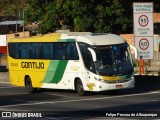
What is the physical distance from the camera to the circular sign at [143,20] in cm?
3225

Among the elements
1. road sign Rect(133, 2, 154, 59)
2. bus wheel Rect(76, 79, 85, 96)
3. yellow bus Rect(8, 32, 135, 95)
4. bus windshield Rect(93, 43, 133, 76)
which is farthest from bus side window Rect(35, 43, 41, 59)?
road sign Rect(133, 2, 154, 59)

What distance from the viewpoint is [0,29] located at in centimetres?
7619

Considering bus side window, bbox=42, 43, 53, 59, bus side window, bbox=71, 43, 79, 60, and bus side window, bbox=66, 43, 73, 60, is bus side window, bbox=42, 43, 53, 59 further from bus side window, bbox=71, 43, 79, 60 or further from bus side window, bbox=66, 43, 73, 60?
A: bus side window, bbox=71, 43, 79, 60

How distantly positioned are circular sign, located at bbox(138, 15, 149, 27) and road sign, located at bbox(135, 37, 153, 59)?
0.80 meters

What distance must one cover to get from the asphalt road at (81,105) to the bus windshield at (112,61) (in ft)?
3.67

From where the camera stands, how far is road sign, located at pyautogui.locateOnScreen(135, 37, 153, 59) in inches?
1288

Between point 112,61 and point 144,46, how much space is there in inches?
228

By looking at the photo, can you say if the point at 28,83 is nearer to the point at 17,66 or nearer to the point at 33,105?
the point at 17,66

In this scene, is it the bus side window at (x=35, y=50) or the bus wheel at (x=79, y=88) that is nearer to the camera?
the bus wheel at (x=79, y=88)

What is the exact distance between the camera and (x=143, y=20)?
32.3m

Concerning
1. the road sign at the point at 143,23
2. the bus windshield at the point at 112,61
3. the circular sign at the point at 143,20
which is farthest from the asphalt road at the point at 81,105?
the circular sign at the point at 143,20

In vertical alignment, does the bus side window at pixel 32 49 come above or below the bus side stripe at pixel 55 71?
above

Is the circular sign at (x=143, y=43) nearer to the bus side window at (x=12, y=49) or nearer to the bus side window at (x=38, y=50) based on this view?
the bus side window at (x=38, y=50)

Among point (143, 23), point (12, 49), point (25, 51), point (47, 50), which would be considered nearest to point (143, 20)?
point (143, 23)
